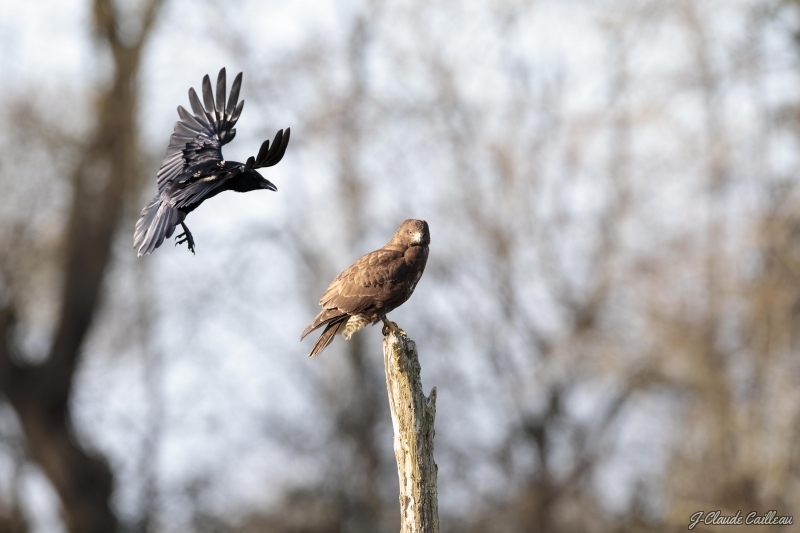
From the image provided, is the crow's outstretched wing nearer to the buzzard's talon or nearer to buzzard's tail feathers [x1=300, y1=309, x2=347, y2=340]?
buzzard's tail feathers [x1=300, y1=309, x2=347, y2=340]

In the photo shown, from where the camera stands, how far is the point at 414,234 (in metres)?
6.14

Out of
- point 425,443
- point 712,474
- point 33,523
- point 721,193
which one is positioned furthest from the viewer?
point 33,523

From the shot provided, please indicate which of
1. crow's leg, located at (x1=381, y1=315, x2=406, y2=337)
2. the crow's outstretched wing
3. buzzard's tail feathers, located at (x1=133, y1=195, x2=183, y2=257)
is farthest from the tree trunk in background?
buzzard's tail feathers, located at (x1=133, y1=195, x2=183, y2=257)

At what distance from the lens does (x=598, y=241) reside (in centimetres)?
1630

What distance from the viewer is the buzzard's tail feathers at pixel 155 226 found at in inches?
181

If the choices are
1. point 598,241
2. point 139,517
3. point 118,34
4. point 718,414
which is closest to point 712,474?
point 718,414

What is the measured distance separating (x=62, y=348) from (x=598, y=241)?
9.99 meters

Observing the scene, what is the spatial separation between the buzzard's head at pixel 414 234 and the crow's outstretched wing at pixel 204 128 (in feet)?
4.62

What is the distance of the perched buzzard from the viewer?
4613 millimetres

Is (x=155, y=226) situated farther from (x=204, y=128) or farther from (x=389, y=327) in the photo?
(x=389, y=327)

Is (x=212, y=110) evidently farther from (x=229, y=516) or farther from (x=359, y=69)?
(x=229, y=516)

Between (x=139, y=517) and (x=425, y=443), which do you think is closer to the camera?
(x=425, y=443)
